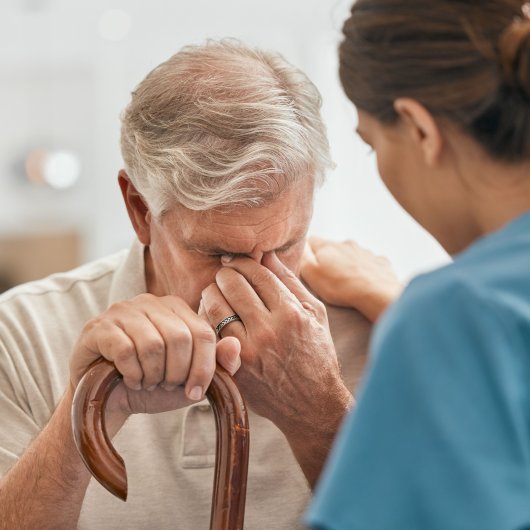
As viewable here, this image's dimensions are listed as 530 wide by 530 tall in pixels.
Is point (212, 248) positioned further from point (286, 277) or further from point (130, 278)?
point (130, 278)

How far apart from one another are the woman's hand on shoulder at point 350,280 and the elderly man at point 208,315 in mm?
139

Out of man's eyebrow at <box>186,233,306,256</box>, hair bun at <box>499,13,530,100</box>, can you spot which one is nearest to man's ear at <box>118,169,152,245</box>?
man's eyebrow at <box>186,233,306,256</box>

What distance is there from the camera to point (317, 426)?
1435 millimetres

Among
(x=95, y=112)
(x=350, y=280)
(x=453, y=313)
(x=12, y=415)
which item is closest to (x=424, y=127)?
(x=453, y=313)

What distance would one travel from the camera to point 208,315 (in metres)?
1.44

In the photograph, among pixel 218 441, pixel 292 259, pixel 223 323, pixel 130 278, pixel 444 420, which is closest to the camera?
pixel 444 420

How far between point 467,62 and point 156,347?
1.74 ft

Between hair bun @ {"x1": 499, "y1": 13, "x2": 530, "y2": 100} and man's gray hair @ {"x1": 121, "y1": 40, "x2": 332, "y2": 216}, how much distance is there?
2.00 ft

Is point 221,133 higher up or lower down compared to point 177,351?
higher up

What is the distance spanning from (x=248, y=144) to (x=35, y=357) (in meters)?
0.49

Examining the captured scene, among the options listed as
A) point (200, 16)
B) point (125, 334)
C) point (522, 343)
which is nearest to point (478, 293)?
point (522, 343)

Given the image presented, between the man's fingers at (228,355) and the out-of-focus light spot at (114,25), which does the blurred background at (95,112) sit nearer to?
the out-of-focus light spot at (114,25)

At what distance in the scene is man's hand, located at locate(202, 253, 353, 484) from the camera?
1.43 meters

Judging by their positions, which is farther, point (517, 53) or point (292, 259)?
point (292, 259)
